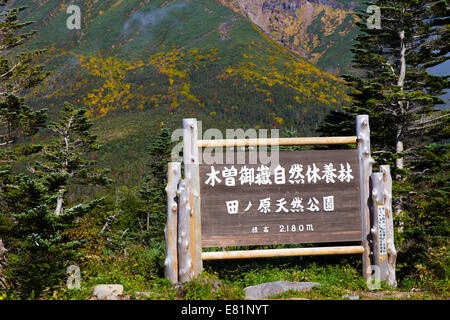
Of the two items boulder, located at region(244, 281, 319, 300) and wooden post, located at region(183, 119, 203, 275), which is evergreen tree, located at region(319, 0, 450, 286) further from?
wooden post, located at region(183, 119, 203, 275)

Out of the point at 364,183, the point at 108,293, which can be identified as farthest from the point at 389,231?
the point at 108,293

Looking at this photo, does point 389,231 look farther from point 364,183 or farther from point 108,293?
point 108,293

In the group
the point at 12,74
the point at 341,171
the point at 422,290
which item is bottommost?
the point at 422,290

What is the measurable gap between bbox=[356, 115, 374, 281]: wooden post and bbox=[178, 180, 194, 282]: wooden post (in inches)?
117

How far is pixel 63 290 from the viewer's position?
535cm

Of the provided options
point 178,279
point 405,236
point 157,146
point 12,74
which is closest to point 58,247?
point 178,279

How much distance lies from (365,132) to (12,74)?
47.4 ft

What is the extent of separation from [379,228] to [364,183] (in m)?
0.80

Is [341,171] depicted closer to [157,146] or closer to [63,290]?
[63,290]

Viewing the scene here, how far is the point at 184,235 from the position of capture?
19.6 feet

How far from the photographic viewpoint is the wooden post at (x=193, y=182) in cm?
604

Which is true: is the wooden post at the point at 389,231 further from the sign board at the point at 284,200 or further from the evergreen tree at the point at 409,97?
the evergreen tree at the point at 409,97

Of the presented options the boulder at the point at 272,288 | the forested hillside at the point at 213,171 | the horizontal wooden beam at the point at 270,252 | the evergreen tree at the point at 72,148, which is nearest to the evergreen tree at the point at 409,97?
the forested hillside at the point at 213,171

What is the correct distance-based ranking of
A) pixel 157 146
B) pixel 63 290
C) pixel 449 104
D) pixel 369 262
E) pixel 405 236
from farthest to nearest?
1. pixel 157 146
2. pixel 449 104
3. pixel 405 236
4. pixel 369 262
5. pixel 63 290
